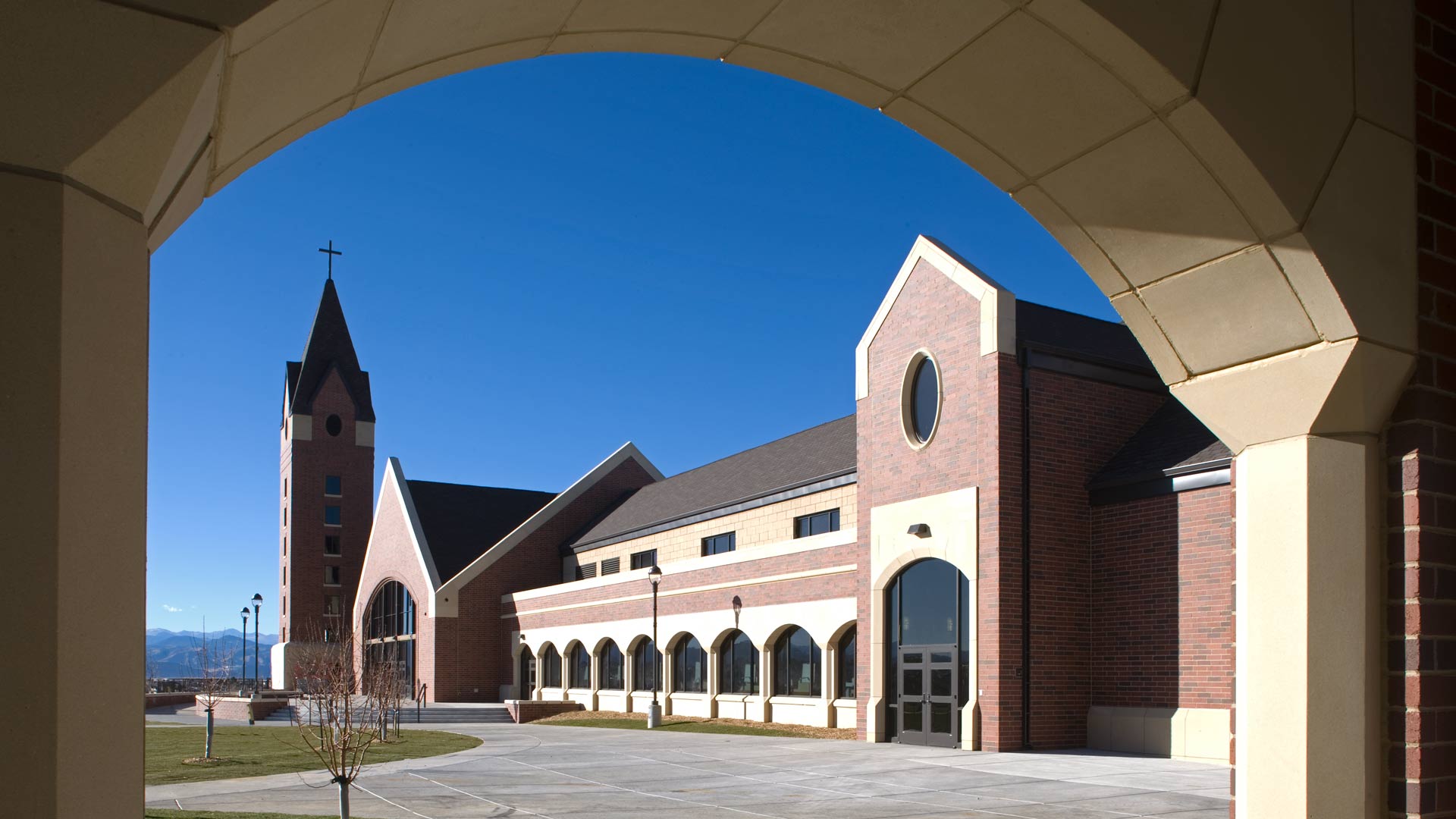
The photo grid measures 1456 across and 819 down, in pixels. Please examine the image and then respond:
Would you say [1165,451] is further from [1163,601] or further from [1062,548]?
[1163,601]

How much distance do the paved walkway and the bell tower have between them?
49585 mm

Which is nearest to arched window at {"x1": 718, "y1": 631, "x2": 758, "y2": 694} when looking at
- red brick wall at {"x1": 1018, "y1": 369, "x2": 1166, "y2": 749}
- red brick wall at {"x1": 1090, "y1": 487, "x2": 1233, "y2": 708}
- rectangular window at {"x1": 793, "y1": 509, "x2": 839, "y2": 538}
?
rectangular window at {"x1": 793, "y1": 509, "x2": 839, "y2": 538}

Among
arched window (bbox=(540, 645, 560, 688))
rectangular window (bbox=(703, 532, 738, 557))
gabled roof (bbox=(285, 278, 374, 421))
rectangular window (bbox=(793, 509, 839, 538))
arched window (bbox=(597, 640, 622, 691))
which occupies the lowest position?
arched window (bbox=(540, 645, 560, 688))

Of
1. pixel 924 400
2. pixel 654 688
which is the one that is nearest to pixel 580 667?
pixel 654 688

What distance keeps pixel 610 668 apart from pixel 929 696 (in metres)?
21.2

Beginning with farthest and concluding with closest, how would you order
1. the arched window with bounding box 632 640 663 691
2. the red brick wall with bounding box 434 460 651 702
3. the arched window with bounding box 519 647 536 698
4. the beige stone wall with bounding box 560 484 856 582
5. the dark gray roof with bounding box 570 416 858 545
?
the red brick wall with bounding box 434 460 651 702, the arched window with bounding box 519 647 536 698, the arched window with bounding box 632 640 663 691, the dark gray roof with bounding box 570 416 858 545, the beige stone wall with bounding box 560 484 856 582

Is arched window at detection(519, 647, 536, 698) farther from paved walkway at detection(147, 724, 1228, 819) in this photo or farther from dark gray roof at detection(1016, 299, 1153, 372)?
dark gray roof at detection(1016, 299, 1153, 372)

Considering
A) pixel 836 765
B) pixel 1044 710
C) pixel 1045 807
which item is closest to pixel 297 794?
pixel 836 765

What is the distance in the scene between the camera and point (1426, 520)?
4.11 meters

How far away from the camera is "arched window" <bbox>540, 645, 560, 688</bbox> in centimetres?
4888

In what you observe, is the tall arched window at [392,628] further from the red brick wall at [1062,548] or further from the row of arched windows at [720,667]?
the red brick wall at [1062,548]

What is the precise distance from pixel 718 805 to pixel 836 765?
585cm

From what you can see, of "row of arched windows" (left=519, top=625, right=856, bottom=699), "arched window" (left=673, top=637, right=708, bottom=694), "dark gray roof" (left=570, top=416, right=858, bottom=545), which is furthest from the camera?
"arched window" (left=673, top=637, right=708, bottom=694)

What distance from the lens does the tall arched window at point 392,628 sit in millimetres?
56312
